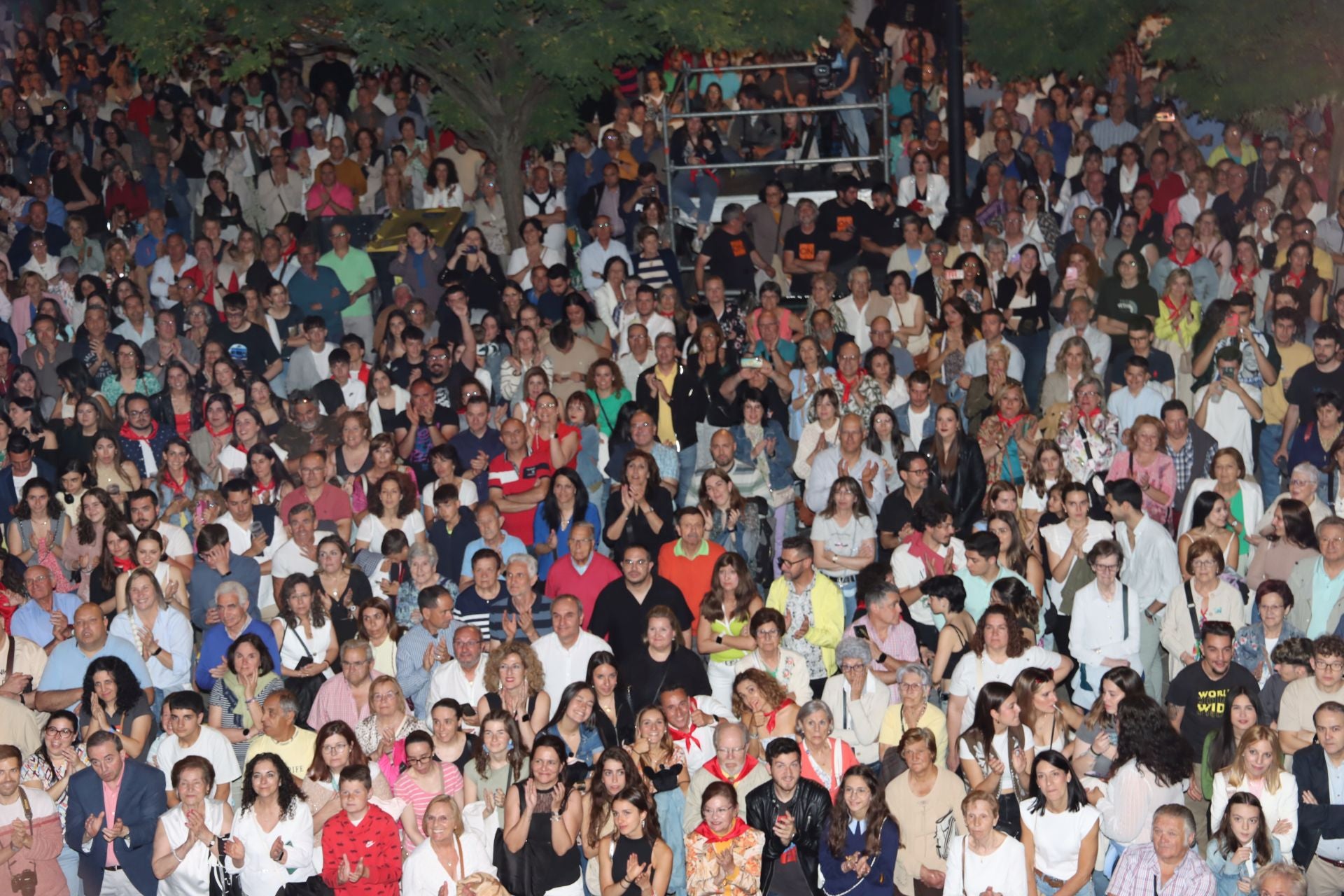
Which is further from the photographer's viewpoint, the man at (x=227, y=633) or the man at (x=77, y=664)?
the man at (x=227, y=633)

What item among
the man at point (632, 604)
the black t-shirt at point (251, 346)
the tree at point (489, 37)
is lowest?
the man at point (632, 604)

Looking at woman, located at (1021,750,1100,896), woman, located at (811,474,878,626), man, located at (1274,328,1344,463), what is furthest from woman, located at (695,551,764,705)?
man, located at (1274,328,1344,463)

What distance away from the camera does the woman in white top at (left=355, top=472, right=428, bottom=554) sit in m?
12.9

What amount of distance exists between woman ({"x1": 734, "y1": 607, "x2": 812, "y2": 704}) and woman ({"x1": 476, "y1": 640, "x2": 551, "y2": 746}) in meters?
1.17

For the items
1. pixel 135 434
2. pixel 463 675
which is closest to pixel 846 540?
pixel 463 675

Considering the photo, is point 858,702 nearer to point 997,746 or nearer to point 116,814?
point 997,746

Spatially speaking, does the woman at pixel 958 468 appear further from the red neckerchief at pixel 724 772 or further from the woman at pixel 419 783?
the woman at pixel 419 783

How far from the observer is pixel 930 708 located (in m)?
10.9

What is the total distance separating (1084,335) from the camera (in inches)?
584

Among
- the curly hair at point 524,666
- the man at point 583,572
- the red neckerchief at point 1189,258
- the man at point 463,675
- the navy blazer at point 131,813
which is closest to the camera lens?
the navy blazer at point 131,813

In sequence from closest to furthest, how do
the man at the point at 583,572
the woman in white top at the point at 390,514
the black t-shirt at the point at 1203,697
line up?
1. the black t-shirt at the point at 1203,697
2. the man at the point at 583,572
3. the woman in white top at the point at 390,514

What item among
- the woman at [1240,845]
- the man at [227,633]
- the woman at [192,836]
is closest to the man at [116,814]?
the woman at [192,836]

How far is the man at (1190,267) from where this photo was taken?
15.4m

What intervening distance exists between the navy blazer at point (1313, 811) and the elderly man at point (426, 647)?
4880 millimetres
